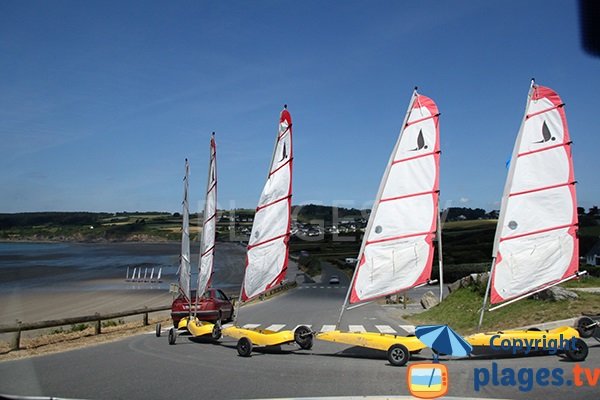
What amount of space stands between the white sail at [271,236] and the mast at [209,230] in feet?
8.58

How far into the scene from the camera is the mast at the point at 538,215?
11500 mm

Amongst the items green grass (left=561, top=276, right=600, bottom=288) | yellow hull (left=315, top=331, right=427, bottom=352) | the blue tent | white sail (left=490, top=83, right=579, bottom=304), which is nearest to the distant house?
green grass (left=561, top=276, right=600, bottom=288)

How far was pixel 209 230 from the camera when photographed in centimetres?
1596

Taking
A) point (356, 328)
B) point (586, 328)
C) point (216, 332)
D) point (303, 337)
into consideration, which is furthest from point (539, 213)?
point (356, 328)

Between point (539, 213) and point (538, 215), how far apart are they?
0.05 metres

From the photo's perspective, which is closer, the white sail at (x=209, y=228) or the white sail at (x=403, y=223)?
the white sail at (x=403, y=223)

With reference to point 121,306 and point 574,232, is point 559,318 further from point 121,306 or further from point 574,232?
point 121,306

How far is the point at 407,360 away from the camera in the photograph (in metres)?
9.98

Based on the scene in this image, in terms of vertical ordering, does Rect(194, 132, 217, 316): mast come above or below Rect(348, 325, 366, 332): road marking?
above

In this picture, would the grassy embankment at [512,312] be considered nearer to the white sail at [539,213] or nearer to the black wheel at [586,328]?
the black wheel at [586,328]

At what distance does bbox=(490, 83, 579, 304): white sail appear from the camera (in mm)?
11500

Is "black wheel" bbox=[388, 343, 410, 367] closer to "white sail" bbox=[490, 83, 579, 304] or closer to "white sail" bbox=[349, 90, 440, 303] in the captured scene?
"white sail" bbox=[349, 90, 440, 303]

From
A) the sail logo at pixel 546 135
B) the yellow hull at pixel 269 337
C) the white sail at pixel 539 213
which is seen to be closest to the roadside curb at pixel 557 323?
the white sail at pixel 539 213

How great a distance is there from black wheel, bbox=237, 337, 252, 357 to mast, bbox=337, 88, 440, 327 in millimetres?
2081
